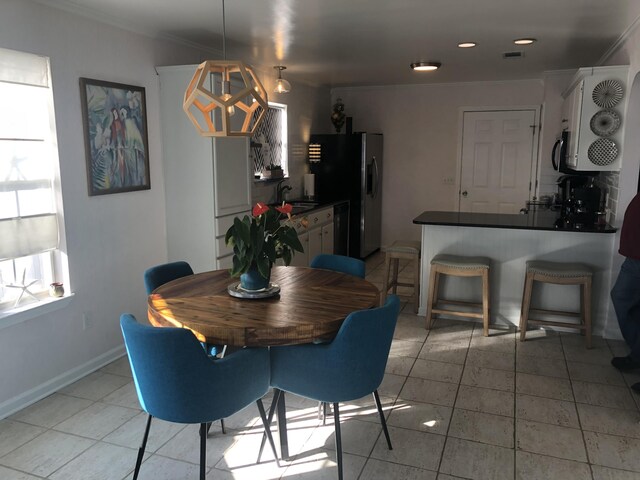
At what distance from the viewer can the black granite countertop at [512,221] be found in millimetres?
4018

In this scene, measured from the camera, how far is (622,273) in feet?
11.1

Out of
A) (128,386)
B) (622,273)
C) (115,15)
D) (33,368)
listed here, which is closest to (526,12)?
(622,273)

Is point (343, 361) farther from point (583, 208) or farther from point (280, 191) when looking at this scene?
point (280, 191)

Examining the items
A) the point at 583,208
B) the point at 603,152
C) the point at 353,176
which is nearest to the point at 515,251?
the point at 583,208

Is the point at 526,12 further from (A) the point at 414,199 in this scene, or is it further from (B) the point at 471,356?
(A) the point at 414,199

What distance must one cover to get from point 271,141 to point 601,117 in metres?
3.32

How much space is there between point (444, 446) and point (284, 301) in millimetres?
1103

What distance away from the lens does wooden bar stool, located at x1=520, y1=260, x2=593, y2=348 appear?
3.80 m

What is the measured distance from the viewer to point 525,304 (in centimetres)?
396

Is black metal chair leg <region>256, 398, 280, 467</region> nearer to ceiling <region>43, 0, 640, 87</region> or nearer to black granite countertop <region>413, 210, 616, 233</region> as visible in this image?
ceiling <region>43, 0, 640, 87</region>

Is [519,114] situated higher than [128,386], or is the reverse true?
[519,114]

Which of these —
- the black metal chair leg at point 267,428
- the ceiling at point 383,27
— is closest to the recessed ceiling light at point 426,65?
the ceiling at point 383,27

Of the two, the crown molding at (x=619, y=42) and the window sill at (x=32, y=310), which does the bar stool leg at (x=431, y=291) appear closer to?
the crown molding at (x=619, y=42)

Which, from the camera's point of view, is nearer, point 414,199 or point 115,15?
point 115,15
